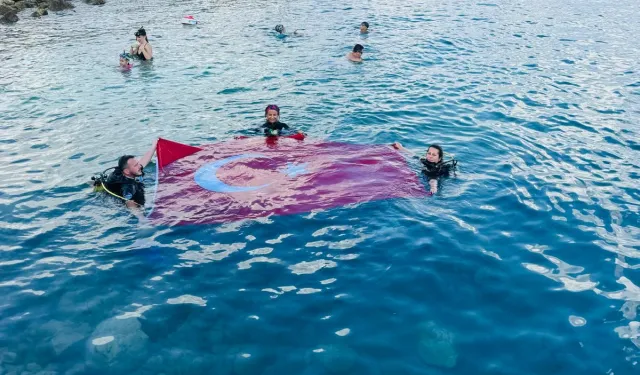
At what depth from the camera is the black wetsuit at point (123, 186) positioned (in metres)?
8.12

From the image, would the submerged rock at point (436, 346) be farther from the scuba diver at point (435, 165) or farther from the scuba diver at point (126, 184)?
the scuba diver at point (126, 184)

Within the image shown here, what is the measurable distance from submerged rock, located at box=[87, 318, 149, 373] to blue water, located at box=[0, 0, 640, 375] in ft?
0.06

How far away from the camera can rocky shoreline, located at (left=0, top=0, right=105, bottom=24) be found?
26344 millimetres

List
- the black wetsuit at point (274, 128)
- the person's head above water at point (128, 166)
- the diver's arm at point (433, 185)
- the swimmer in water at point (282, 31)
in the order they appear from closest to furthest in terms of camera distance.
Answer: the person's head above water at point (128, 166)
the diver's arm at point (433, 185)
the black wetsuit at point (274, 128)
the swimmer in water at point (282, 31)

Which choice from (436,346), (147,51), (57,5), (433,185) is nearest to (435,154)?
(433,185)

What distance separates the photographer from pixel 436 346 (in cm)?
543

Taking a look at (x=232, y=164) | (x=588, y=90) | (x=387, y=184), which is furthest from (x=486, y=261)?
(x=588, y=90)

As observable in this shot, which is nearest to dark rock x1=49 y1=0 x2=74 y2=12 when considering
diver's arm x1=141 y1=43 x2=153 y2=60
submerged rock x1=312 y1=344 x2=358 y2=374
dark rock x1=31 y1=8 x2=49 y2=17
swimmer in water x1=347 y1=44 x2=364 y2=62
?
dark rock x1=31 y1=8 x2=49 y2=17

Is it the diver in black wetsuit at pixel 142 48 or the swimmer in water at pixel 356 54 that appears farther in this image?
the diver in black wetsuit at pixel 142 48

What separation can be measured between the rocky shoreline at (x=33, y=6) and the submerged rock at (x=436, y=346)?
28.8 meters

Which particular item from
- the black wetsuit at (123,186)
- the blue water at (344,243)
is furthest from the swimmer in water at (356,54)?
the black wetsuit at (123,186)

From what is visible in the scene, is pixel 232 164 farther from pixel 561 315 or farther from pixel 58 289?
pixel 561 315

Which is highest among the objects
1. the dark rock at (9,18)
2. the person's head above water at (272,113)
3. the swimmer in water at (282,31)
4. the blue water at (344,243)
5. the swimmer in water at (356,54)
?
the dark rock at (9,18)

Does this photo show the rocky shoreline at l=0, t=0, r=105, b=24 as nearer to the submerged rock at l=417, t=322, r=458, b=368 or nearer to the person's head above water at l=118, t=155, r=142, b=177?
the person's head above water at l=118, t=155, r=142, b=177
